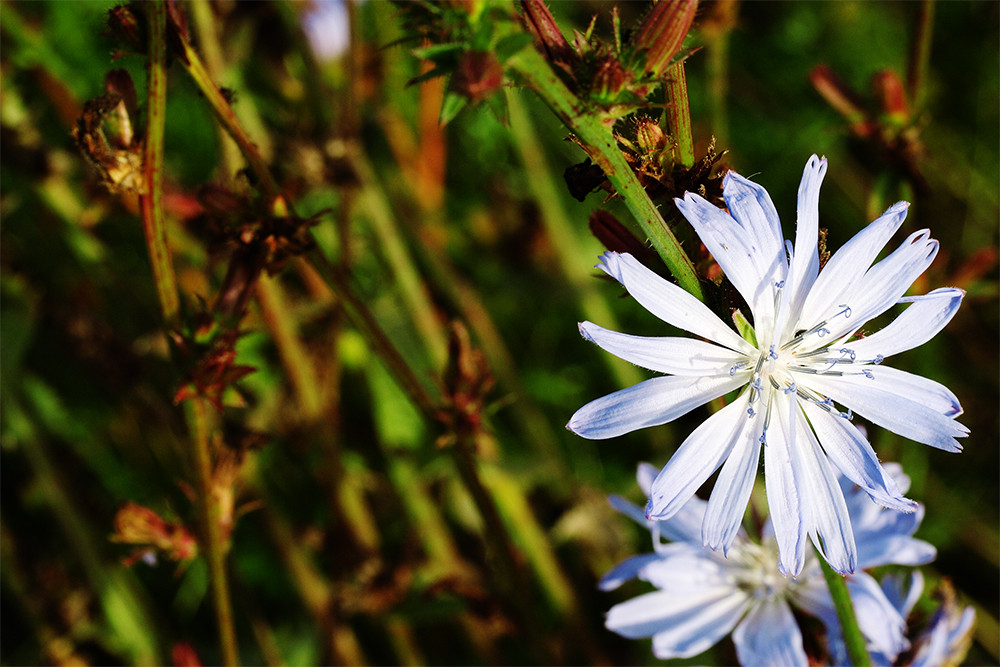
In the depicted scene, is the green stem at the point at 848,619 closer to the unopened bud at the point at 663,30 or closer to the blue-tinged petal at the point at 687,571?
the blue-tinged petal at the point at 687,571

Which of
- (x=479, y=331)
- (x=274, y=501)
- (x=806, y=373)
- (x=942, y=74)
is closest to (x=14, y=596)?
(x=274, y=501)

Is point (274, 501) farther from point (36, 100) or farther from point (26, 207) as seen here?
point (36, 100)

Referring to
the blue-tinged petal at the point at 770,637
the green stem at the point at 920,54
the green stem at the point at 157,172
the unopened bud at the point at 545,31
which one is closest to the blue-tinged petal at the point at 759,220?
the unopened bud at the point at 545,31

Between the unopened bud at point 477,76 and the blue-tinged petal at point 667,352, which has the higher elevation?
the unopened bud at point 477,76

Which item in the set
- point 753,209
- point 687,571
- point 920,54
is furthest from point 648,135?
point 920,54

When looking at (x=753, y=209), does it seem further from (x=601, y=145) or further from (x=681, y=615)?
(x=681, y=615)
